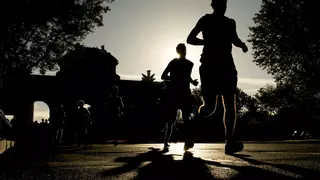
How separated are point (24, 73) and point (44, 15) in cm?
497

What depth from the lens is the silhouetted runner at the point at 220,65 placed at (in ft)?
19.4

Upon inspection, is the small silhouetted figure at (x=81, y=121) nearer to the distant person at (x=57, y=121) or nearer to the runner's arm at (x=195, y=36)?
the distant person at (x=57, y=121)

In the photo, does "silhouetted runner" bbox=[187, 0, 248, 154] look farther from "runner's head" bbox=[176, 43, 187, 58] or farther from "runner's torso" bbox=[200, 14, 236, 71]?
"runner's head" bbox=[176, 43, 187, 58]

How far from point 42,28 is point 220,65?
2378cm

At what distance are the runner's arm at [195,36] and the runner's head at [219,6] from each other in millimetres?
244

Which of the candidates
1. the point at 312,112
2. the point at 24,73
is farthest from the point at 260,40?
the point at 312,112

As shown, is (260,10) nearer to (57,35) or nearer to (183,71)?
(57,35)

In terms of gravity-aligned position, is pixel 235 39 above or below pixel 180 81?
above

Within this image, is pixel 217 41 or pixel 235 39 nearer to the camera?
pixel 217 41

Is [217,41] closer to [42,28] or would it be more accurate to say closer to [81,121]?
[81,121]

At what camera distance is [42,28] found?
2817cm

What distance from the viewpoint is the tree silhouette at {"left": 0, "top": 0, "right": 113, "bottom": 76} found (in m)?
22.4

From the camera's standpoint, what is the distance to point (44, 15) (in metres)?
23.3

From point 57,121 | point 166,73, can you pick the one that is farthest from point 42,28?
point 166,73
